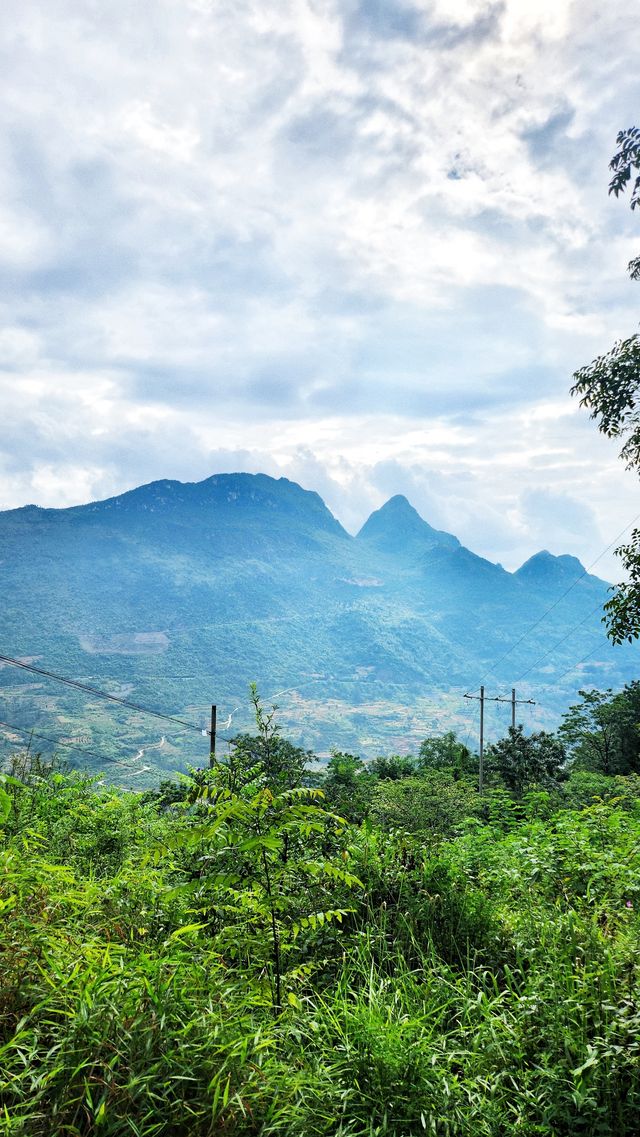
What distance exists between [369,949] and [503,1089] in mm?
1041

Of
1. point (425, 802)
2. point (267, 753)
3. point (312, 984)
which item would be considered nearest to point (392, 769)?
point (425, 802)

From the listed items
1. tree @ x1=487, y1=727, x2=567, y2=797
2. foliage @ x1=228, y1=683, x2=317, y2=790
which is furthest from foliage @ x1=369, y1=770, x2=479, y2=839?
foliage @ x1=228, y1=683, x2=317, y2=790

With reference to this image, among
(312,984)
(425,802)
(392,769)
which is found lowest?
(392,769)

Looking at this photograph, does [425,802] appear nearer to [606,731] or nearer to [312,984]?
[606,731]

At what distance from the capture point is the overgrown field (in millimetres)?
2078

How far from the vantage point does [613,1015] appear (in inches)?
106

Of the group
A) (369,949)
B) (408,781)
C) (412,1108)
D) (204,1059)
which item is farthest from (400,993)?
(408,781)

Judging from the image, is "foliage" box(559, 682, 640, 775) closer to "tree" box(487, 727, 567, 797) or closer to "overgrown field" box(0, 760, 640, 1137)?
"tree" box(487, 727, 567, 797)

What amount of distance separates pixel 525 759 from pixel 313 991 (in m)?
41.3

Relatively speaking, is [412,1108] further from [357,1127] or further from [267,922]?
[267,922]

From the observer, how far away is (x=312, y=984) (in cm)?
318

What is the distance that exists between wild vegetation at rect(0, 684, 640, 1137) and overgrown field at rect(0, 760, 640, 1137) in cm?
1

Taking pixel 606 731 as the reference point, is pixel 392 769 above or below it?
below

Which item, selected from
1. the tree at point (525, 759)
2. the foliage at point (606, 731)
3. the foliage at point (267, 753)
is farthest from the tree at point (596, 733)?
the foliage at point (267, 753)
